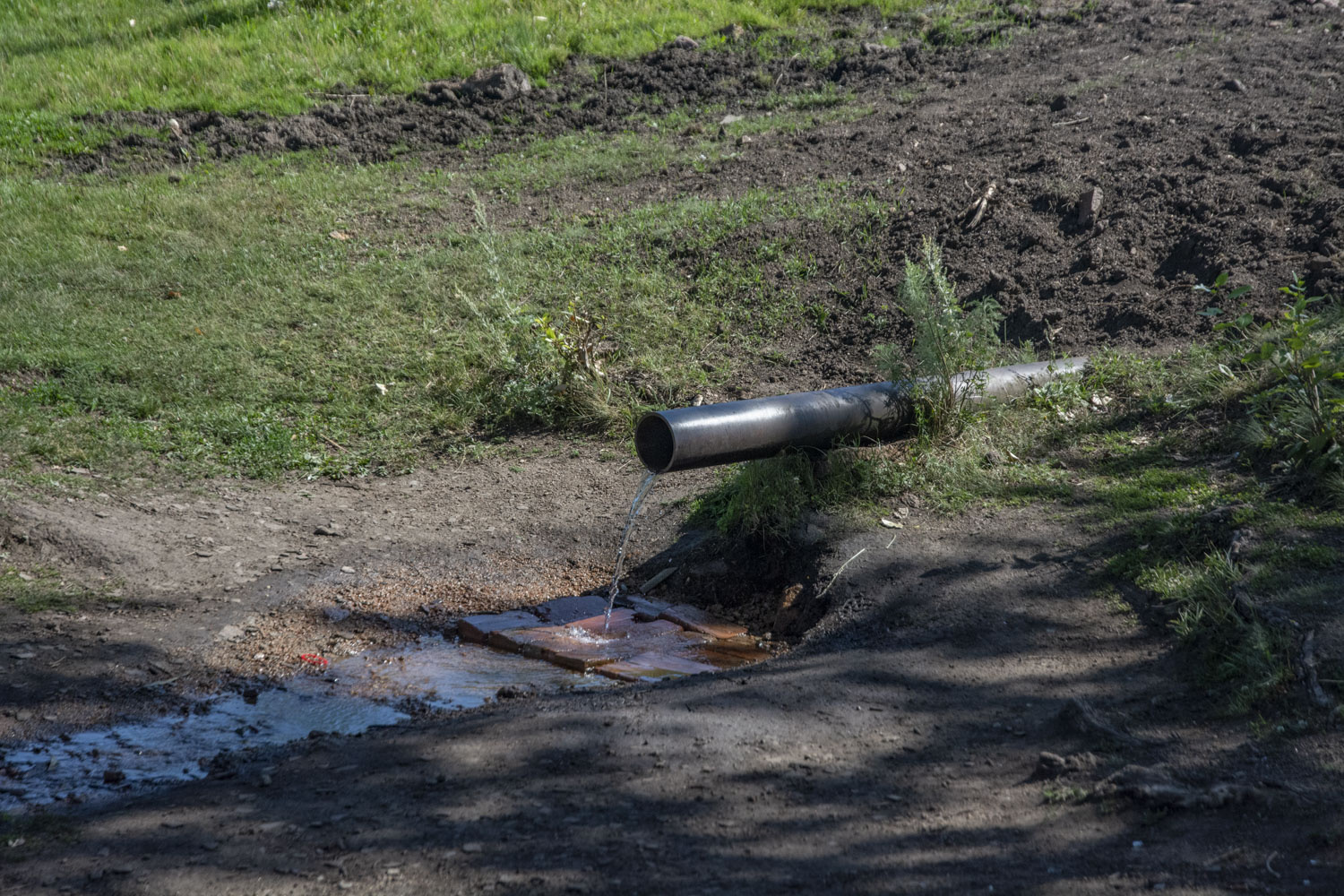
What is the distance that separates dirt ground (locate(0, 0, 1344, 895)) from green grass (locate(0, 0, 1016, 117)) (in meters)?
5.30

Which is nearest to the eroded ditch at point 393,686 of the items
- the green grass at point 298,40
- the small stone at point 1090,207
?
the small stone at point 1090,207

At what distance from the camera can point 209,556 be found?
16.7ft

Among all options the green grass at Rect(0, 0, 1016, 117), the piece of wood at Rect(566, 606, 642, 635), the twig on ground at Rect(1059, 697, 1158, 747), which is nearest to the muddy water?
the piece of wood at Rect(566, 606, 642, 635)

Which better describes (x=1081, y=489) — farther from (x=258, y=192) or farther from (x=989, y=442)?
(x=258, y=192)

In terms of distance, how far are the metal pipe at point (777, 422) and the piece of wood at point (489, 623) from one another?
0.88 meters

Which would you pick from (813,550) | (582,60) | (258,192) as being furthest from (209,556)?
(582,60)

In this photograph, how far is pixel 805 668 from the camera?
385cm

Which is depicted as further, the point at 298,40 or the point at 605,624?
the point at 298,40

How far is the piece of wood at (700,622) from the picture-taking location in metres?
4.66

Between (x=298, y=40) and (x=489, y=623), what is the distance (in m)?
10.5

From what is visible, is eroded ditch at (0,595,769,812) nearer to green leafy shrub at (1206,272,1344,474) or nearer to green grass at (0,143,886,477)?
green grass at (0,143,886,477)

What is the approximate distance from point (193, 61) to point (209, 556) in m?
9.22

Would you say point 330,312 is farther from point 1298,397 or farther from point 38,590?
point 1298,397

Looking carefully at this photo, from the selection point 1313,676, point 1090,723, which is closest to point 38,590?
point 1090,723
